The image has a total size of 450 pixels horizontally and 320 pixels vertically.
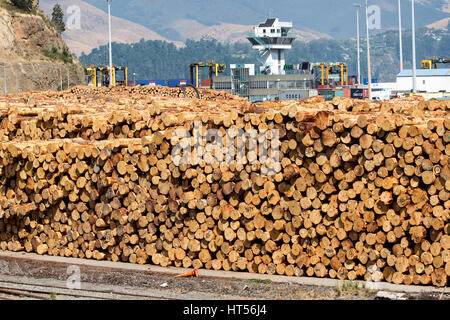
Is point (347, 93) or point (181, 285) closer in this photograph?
point (181, 285)

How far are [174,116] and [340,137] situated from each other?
3.49 meters

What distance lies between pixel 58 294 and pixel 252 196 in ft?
11.7

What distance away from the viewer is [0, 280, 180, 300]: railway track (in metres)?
11.2

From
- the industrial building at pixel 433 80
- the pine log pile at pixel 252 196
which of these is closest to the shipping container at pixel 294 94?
the industrial building at pixel 433 80

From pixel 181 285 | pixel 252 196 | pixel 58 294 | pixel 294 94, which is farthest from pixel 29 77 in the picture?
pixel 58 294

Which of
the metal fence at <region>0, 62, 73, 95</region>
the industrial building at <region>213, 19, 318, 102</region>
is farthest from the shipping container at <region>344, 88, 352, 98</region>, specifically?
the metal fence at <region>0, 62, 73, 95</region>

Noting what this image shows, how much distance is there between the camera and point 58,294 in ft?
37.2

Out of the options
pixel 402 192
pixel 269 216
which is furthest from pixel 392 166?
pixel 269 216

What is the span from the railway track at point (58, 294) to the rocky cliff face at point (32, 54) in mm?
56216

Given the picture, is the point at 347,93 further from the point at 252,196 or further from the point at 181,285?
the point at 181,285

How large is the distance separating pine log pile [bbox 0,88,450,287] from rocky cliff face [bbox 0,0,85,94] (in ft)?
175

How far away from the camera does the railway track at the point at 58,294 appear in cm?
1116
